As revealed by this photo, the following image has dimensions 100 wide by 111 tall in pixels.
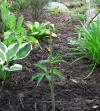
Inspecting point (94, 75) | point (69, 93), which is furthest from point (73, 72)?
point (69, 93)

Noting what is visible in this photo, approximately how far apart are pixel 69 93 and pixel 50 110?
1.02 ft

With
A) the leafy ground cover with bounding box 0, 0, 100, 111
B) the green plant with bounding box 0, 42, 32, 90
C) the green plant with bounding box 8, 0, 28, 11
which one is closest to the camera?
the leafy ground cover with bounding box 0, 0, 100, 111

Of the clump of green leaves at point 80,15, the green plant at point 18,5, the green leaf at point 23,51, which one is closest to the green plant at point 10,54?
the green leaf at point 23,51

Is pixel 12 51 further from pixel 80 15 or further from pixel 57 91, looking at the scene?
pixel 80 15

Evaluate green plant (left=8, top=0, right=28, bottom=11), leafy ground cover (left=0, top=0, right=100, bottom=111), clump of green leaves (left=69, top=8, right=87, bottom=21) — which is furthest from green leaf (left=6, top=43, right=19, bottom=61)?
green plant (left=8, top=0, right=28, bottom=11)

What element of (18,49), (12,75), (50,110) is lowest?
(50,110)

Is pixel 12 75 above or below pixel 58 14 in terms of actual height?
below

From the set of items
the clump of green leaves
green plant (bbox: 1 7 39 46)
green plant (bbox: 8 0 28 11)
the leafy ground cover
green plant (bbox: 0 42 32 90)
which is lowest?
the leafy ground cover

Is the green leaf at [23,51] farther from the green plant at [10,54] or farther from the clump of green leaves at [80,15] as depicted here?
Result: the clump of green leaves at [80,15]

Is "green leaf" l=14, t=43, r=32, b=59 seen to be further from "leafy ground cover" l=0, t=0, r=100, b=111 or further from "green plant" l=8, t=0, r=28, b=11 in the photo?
"green plant" l=8, t=0, r=28, b=11

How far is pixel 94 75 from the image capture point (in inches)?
81.8

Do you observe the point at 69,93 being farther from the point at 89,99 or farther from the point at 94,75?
the point at 94,75

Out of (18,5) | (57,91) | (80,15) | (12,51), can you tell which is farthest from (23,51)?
(18,5)

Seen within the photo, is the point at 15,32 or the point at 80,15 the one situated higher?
the point at 80,15
